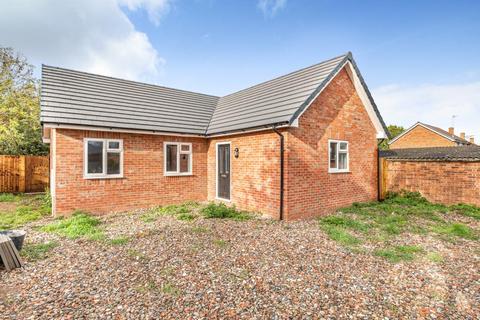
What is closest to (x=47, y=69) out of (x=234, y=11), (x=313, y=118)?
(x=234, y=11)

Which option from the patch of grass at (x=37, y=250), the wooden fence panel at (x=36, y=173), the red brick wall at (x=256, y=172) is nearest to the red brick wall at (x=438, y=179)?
the red brick wall at (x=256, y=172)

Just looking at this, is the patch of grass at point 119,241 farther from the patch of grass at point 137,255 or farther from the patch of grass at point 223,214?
the patch of grass at point 223,214

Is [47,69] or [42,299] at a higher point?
[47,69]

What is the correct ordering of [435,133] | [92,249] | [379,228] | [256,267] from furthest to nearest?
[435,133] → [379,228] → [92,249] → [256,267]

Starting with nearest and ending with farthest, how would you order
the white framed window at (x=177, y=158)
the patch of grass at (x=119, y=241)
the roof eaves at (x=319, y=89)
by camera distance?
the patch of grass at (x=119, y=241) < the roof eaves at (x=319, y=89) < the white framed window at (x=177, y=158)

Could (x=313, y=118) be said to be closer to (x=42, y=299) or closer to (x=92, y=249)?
(x=92, y=249)

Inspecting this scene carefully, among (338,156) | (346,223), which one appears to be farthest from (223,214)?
(338,156)

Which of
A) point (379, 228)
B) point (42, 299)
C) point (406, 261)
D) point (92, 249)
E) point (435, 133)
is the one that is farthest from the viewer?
point (435, 133)

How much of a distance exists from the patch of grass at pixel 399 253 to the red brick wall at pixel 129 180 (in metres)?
8.10

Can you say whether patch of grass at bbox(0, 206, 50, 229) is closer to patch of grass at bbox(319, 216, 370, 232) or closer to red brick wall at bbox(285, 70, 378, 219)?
red brick wall at bbox(285, 70, 378, 219)

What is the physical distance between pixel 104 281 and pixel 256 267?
265 centimetres

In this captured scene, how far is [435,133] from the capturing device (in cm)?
2831

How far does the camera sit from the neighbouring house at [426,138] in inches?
1080

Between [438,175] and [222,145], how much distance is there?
397 inches
